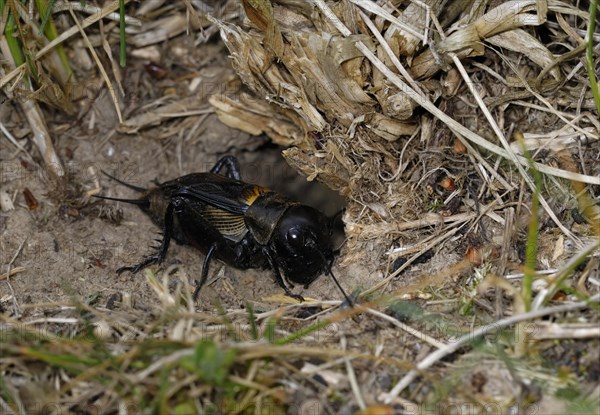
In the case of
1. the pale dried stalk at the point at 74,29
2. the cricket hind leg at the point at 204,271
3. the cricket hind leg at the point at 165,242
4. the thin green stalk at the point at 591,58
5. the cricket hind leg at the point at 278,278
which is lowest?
the cricket hind leg at the point at 278,278

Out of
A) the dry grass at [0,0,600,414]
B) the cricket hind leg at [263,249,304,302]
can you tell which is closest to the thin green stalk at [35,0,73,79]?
the dry grass at [0,0,600,414]

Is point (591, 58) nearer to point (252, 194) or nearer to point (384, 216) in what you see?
point (384, 216)

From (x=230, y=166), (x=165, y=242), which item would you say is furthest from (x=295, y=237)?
(x=230, y=166)

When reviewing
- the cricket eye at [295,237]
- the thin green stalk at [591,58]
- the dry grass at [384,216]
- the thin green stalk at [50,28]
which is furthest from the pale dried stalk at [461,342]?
the thin green stalk at [50,28]

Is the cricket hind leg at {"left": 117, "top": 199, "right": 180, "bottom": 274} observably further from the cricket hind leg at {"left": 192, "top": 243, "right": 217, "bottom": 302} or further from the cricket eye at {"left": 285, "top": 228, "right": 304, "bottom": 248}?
the cricket eye at {"left": 285, "top": 228, "right": 304, "bottom": 248}

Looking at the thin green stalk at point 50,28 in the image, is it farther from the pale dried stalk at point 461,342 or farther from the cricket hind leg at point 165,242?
the pale dried stalk at point 461,342

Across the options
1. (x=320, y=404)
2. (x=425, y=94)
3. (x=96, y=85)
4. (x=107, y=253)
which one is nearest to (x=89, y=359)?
(x=320, y=404)
